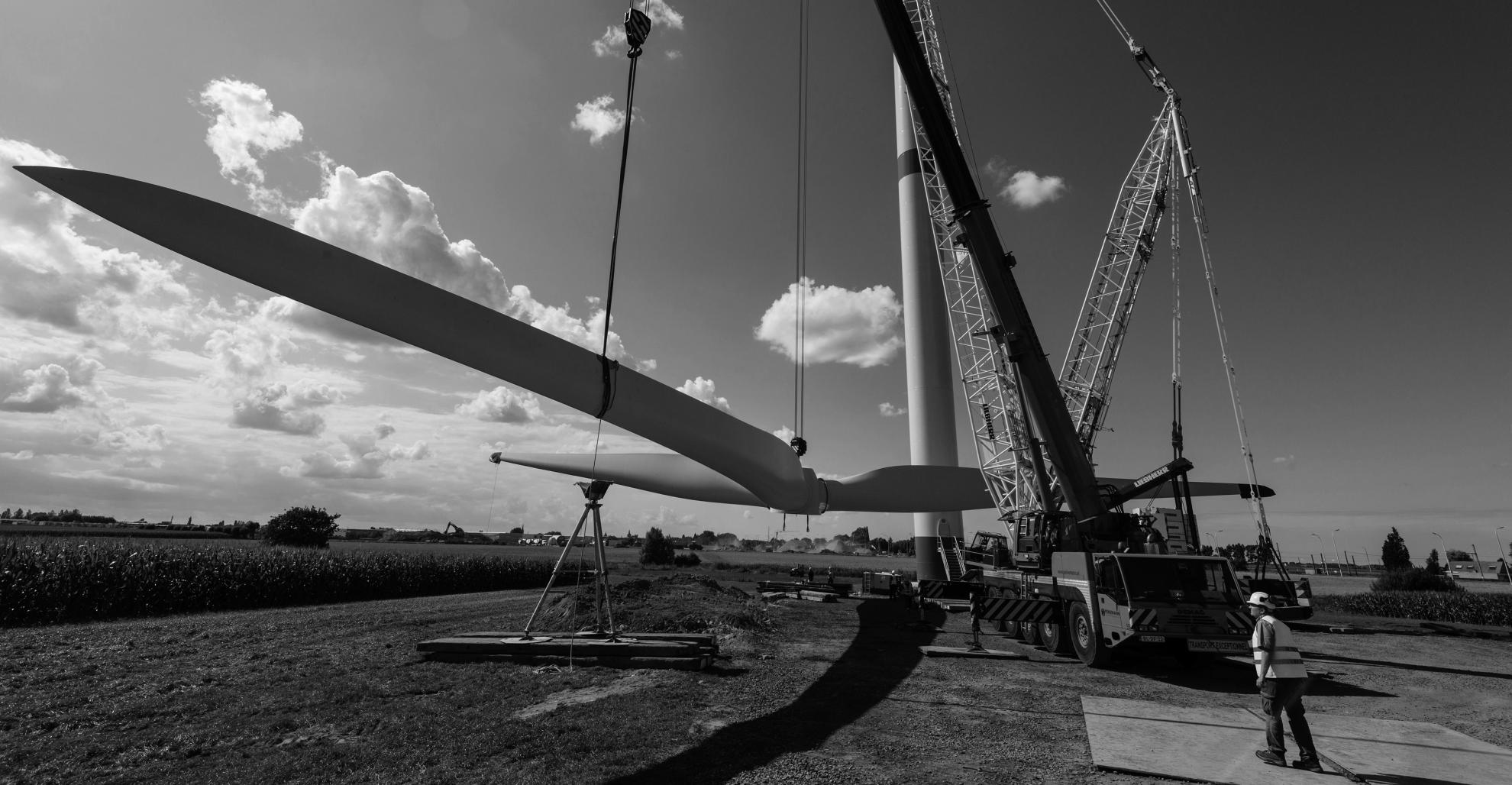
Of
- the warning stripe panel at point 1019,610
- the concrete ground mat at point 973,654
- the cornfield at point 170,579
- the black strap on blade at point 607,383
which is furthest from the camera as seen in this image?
the cornfield at point 170,579

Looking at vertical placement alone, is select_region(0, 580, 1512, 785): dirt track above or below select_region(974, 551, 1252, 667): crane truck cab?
below

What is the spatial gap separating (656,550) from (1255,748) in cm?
5160

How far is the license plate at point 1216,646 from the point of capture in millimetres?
10977

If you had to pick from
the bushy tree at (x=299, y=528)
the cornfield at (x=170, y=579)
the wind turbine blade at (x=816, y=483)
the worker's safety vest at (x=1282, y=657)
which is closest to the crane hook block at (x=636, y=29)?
the wind turbine blade at (x=816, y=483)

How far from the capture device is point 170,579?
2206 centimetres

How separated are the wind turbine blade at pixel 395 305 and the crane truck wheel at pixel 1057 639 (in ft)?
28.5

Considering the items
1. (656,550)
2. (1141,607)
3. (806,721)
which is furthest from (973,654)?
(656,550)

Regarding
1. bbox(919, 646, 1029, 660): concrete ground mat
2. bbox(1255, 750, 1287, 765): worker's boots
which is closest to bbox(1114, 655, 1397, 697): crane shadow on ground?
bbox(919, 646, 1029, 660): concrete ground mat

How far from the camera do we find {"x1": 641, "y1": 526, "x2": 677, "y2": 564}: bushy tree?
55.9 m

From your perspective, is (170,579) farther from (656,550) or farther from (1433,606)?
(1433,606)

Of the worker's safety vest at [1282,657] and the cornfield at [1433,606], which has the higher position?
the worker's safety vest at [1282,657]

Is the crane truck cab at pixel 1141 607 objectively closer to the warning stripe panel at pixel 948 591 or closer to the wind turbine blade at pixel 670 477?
the warning stripe panel at pixel 948 591

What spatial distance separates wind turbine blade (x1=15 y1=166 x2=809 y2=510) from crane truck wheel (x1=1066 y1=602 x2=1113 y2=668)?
7947mm

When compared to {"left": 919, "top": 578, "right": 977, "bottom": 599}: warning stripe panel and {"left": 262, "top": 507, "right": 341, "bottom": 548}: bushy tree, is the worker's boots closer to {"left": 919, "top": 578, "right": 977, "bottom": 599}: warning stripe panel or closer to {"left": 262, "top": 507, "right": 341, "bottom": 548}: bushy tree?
{"left": 919, "top": 578, "right": 977, "bottom": 599}: warning stripe panel
